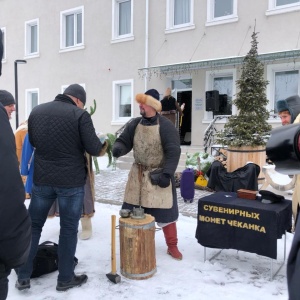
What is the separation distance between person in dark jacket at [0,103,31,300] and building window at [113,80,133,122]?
12.2 meters

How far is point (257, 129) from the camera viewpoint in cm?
742

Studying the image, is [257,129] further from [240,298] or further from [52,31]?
[52,31]

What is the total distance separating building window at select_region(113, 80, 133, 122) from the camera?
13882 mm

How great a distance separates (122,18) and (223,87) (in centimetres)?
504

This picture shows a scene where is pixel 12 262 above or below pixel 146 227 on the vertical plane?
above

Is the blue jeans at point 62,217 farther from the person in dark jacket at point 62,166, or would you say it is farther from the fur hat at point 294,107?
the fur hat at point 294,107

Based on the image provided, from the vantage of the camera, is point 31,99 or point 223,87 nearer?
point 223,87

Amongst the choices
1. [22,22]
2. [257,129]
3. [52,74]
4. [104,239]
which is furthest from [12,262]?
[22,22]

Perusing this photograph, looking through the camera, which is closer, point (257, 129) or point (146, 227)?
point (146, 227)

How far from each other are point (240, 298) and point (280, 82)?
9115 millimetres

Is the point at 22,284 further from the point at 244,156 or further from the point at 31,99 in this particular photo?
the point at 31,99

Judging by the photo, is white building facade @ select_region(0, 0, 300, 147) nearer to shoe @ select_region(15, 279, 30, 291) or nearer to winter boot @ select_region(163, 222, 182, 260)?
winter boot @ select_region(163, 222, 182, 260)

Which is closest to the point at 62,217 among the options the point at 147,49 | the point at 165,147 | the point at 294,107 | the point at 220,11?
the point at 165,147

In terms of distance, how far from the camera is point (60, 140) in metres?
3.03
